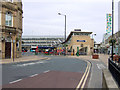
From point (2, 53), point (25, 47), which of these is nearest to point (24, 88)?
point (2, 53)

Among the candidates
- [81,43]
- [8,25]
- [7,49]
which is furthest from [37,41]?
[7,49]

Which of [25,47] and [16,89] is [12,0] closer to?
[16,89]

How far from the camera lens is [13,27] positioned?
2819 cm

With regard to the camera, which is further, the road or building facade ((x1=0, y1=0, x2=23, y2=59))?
building facade ((x1=0, y1=0, x2=23, y2=59))

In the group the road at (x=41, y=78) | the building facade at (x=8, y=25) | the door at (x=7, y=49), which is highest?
the building facade at (x=8, y=25)

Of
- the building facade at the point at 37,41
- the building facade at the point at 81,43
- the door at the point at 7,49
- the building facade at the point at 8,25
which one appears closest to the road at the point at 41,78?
the building facade at the point at 8,25

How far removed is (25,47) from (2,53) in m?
114

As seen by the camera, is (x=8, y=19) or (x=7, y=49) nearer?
(x=7, y=49)

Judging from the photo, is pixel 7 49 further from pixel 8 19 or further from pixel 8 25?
pixel 8 19

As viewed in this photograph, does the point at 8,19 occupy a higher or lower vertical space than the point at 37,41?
higher

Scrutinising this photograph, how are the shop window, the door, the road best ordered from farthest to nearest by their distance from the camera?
1. the shop window
2. the door
3. the road

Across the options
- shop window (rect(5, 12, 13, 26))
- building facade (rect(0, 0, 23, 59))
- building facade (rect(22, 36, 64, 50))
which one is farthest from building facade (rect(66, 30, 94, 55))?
building facade (rect(22, 36, 64, 50))

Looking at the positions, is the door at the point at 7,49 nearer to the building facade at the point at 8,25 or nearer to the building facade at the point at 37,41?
the building facade at the point at 8,25

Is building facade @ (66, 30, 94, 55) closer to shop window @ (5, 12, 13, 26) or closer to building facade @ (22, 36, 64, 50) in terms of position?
shop window @ (5, 12, 13, 26)
